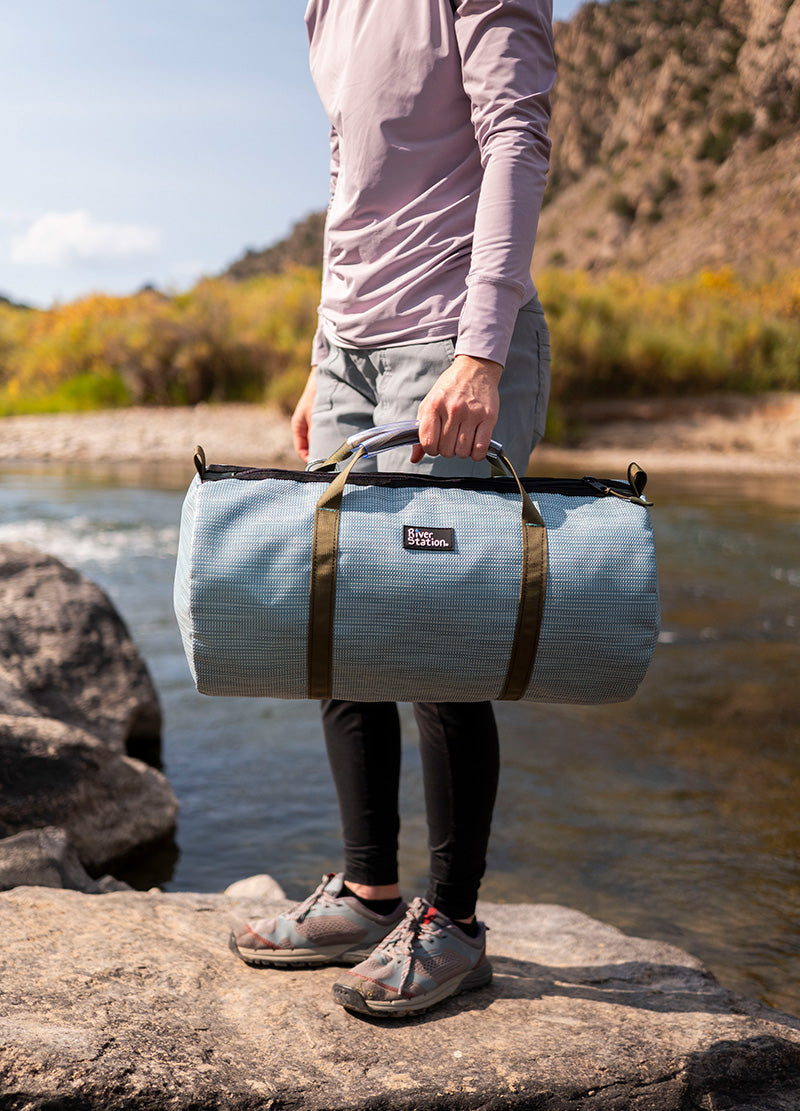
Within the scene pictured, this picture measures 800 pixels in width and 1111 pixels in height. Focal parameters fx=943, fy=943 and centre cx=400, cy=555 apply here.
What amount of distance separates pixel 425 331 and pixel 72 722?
6.55 ft

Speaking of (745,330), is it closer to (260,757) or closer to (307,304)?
(307,304)

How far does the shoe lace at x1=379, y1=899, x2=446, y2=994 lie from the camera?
147 cm

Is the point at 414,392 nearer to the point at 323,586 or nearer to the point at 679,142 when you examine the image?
the point at 323,586

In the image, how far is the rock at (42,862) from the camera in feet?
6.18

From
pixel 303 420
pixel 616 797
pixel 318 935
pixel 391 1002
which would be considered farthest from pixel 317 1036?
pixel 616 797

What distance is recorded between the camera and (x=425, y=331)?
1.45m

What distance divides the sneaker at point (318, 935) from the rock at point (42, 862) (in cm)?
Result: 54

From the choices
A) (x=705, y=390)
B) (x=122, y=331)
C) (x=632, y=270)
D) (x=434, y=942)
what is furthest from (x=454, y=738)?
(x=632, y=270)

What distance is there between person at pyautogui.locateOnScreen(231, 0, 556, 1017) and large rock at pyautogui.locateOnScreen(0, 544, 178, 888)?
2.60 feet

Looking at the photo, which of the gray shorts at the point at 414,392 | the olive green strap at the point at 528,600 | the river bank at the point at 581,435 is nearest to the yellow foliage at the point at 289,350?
the river bank at the point at 581,435

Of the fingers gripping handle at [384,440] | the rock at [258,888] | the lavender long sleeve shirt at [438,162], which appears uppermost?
the lavender long sleeve shirt at [438,162]

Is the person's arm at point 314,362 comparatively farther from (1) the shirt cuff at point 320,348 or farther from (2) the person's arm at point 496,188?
(2) the person's arm at point 496,188

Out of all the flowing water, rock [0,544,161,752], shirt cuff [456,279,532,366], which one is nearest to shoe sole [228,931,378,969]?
the flowing water

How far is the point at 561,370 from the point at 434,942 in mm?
14371
